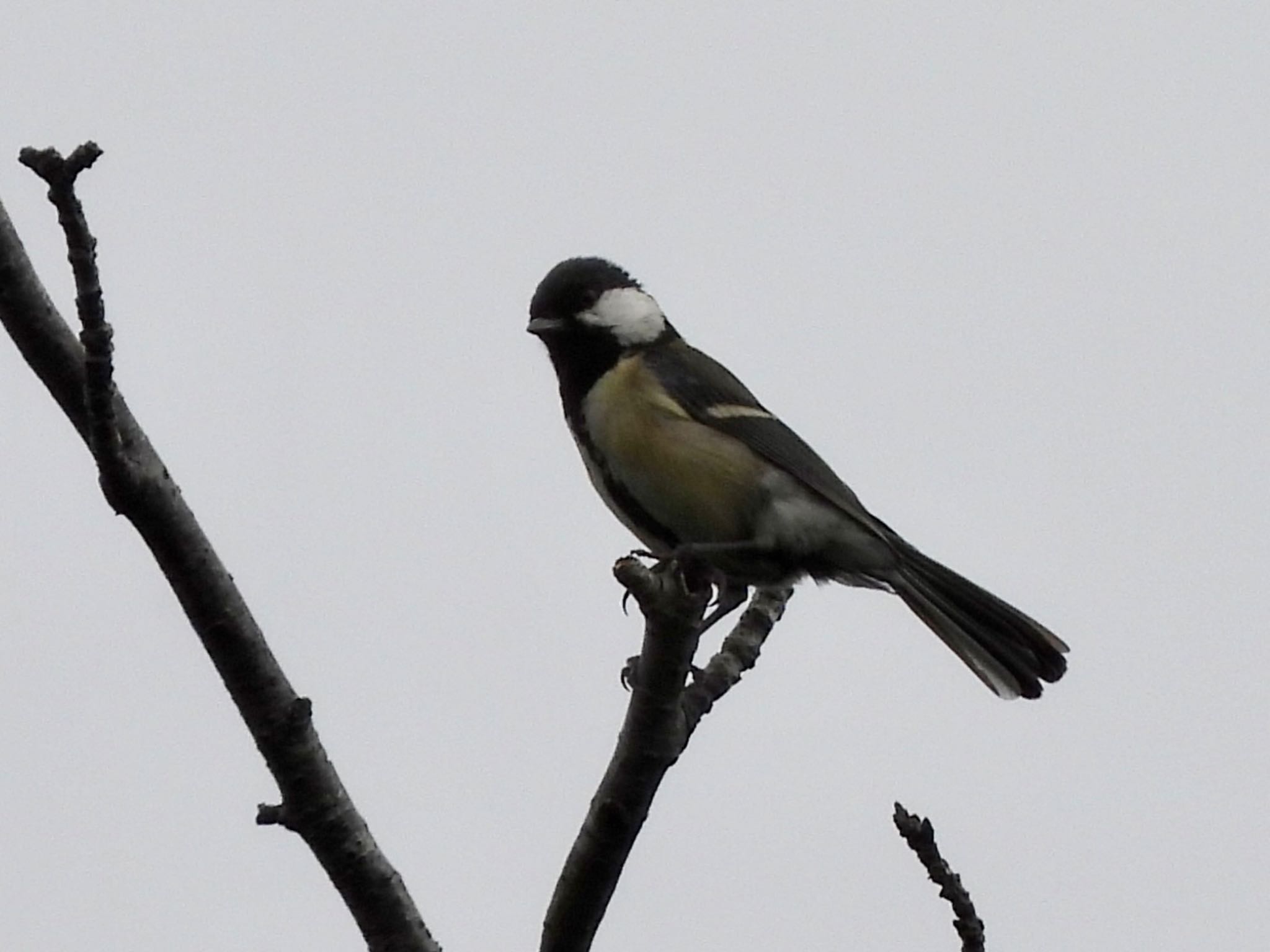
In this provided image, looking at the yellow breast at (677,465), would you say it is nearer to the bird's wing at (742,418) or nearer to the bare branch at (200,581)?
the bird's wing at (742,418)

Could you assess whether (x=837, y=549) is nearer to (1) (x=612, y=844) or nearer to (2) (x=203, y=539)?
(1) (x=612, y=844)

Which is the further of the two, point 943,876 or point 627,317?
point 627,317

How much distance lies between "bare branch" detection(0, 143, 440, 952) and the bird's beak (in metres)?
2.99

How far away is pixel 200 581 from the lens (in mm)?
2859

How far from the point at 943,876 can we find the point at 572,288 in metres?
3.33

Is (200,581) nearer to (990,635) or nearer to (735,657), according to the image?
(735,657)

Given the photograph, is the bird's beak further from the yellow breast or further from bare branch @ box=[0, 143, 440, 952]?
bare branch @ box=[0, 143, 440, 952]

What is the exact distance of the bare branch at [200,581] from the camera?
263 centimetres

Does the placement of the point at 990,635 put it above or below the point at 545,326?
below

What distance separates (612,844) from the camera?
10.5 ft

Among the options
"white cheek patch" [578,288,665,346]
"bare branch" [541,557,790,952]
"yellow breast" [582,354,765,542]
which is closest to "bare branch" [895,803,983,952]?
"bare branch" [541,557,790,952]

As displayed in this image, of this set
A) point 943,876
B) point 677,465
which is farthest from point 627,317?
point 943,876

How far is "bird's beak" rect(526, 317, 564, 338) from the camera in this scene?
5.85m

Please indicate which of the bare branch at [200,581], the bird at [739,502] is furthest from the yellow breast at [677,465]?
the bare branch at [200,581]
